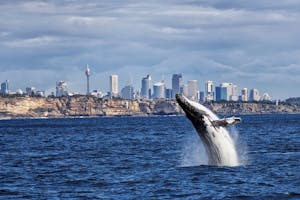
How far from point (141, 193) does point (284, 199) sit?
545 centimetres

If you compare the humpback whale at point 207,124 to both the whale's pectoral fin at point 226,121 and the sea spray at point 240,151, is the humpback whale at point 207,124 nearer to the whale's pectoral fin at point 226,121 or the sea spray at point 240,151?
the whale's pectoral fin at point 226,121

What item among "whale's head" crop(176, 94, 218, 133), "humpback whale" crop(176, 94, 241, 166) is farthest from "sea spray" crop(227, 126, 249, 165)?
"whale's head" crop(176, 94, 218, 133)

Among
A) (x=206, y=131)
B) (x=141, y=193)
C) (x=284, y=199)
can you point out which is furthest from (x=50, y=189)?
(x=284, y=199)

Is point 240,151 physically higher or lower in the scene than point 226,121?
lower

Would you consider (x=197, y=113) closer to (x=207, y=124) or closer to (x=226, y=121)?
(x=207, y=124)

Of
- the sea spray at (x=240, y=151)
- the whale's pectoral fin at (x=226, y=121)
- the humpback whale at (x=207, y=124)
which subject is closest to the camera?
the whale's pectoral fin at (x=226, y=121)

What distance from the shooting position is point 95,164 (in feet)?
145

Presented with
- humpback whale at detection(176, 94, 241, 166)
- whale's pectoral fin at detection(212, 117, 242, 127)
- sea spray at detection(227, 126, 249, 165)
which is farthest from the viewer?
sea spray at detection(227, 126, 249, 165)

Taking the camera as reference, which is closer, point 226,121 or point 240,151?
point 226,121

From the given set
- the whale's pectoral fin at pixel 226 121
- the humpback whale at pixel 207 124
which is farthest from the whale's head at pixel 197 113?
the whale's pectoral fin at pixel 226 121

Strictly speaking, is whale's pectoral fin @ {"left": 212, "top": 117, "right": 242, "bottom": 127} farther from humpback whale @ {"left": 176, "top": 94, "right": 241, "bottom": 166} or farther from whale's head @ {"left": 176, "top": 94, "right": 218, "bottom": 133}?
whale's head @ {"left": 176, "top": 94, "right": 218, "bottom": 133}

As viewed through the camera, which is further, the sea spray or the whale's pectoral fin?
the sea spray

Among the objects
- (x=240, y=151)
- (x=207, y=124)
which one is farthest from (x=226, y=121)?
(x=240, y=151)

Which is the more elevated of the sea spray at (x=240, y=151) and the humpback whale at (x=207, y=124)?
the humpback whale at (x=207, y=124)
